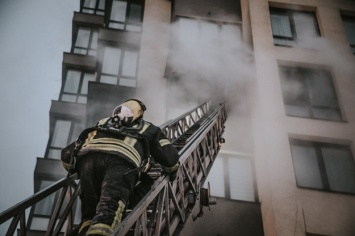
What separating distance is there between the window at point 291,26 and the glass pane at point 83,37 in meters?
9.61

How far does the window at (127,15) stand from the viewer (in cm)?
1402

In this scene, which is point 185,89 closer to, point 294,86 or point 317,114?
point 294,86

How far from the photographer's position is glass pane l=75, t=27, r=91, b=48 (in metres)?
14.8

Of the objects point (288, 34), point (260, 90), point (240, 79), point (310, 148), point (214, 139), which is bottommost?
point (214, 139)

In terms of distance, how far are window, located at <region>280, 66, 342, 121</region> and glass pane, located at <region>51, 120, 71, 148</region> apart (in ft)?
32.3

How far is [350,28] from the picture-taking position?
1273 centimetres

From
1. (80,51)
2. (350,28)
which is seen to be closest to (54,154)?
(80,51)

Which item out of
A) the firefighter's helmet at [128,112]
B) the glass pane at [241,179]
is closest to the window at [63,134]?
the glass pane at [241,179]

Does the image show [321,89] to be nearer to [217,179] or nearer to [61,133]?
[217,179]

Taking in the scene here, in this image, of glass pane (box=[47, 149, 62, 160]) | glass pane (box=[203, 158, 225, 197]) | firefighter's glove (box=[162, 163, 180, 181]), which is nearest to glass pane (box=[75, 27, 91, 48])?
glass pane (box=[47, 149, 62, 160])

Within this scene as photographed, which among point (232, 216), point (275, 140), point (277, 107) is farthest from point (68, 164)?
point (277, 107)

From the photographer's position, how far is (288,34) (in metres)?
12.3

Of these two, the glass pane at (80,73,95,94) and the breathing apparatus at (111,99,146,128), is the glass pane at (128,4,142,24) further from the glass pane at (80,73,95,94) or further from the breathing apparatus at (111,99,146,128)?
the breathing apparatus at (111,99,146,128)

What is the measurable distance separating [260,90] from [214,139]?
444cm
